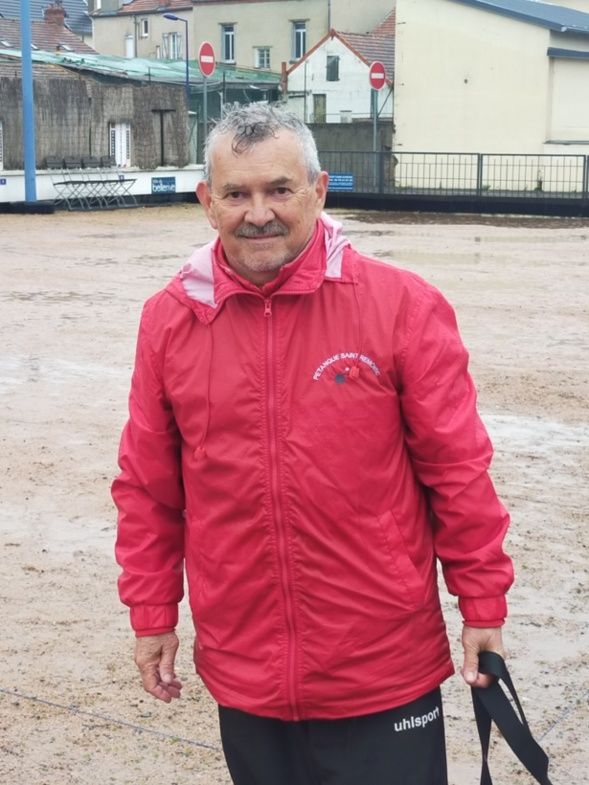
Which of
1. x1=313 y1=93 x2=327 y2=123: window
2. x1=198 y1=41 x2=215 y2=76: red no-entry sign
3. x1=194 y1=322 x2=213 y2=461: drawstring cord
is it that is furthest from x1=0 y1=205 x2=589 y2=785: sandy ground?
x1=313 y1=93 x2=327 y2=123: window

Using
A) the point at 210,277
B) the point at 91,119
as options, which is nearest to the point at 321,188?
Answer: the point at 210,277

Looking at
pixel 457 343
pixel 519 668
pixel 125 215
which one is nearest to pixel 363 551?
pixel 457 343

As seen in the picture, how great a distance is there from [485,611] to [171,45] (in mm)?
70089

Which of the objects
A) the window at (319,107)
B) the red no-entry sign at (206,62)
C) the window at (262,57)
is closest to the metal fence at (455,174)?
the red no-entry sign at (206,62)

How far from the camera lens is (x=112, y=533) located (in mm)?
6637

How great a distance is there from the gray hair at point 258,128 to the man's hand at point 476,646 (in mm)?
980

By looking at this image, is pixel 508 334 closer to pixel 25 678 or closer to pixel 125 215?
pixel 25 678

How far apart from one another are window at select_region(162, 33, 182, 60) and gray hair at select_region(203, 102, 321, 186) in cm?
6851

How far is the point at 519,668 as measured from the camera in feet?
16.1

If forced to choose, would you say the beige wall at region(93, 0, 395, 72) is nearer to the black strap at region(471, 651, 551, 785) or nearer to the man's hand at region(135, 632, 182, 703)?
the man's hand at region(135, 632, 182, 703)

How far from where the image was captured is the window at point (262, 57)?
207ft

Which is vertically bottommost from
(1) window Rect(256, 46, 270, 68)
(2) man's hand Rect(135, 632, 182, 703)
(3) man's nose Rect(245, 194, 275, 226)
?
(2) man's hand Rect(135, 632, 182, 703)

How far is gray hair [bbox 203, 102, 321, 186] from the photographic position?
2705 millimetres

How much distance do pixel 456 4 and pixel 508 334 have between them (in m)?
30.1
